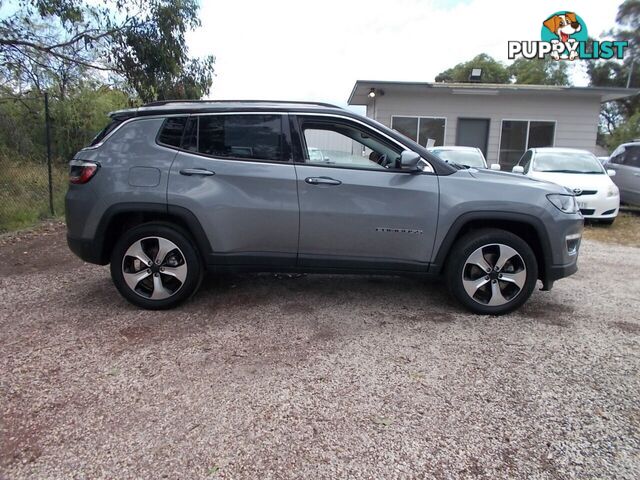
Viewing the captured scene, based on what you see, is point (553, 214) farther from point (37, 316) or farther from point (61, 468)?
point (37, 316)

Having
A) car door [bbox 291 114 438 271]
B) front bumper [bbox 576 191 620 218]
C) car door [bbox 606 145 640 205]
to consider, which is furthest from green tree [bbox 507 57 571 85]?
car door [bbox 291 114 438 271]

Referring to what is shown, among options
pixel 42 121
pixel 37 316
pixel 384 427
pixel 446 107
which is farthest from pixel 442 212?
pixel 446 107

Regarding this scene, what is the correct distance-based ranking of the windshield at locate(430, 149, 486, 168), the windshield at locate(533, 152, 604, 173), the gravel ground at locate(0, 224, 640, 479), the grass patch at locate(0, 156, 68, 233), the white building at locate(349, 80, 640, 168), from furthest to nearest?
the white building at locate(349, 80, 640, 168), the windshield at locate(430, 149, 486, 168), the windshield at locate(533, 152, 604, 173), the grass patch at locate(0, 156, 68, 233), the gravel ground at locate(0, 224, 640, 479)

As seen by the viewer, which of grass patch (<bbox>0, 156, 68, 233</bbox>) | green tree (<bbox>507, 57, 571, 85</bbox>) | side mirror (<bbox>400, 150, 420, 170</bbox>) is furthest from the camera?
green tree (<bbox>507, 57, 571, 85</bbox>)

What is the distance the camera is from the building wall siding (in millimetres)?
14445

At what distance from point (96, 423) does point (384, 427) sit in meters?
1.53

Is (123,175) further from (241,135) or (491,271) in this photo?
(491,271)

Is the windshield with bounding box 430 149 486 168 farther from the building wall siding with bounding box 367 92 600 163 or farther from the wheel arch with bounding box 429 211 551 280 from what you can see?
the wheel arch with bounding box 429 211 551 280

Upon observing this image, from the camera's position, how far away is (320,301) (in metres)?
4.34

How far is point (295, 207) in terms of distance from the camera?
3.84 meters

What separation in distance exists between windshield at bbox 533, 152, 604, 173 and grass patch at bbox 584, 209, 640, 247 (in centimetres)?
112

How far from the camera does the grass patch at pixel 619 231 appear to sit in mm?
8023

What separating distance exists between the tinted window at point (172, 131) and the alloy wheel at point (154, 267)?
81 cm

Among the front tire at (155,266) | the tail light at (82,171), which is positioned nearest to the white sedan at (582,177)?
the front tire at (155,266)
